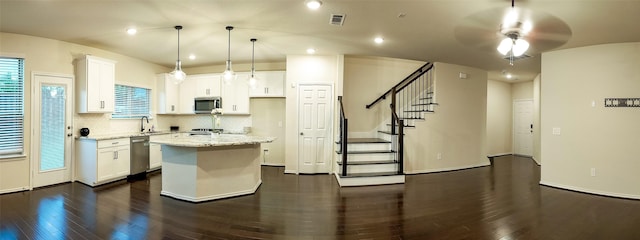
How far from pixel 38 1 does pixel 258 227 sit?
3.54 m

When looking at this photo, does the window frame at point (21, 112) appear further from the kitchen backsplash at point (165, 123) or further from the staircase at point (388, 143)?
the staircase at point (388, 143)

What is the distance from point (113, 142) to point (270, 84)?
3.12 metres

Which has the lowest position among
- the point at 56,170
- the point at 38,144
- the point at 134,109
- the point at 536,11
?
the point at 56,170

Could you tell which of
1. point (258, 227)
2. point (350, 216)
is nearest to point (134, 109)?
point (258, 227)

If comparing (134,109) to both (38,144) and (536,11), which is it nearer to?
(38,144)

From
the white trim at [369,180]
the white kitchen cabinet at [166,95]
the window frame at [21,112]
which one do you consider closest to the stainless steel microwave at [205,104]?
the white kitchen cabinet at [166,95]

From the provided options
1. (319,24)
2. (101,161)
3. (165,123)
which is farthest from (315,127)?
(165,123)

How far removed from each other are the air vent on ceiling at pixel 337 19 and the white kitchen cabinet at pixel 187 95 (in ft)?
14.1

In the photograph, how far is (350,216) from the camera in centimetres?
338

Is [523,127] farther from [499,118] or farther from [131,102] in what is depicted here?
[131,102]

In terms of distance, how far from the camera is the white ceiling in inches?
125

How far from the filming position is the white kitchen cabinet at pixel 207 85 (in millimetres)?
6469

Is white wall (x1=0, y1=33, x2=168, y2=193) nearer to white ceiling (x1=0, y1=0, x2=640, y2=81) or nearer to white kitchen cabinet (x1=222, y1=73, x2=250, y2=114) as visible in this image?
white ceiling (x1=0, y1=0, x2=640, y2=81)

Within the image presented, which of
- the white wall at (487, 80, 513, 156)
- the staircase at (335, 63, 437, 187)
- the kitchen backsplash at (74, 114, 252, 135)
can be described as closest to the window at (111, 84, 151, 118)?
the kitchen backsplash at (74, 114, 252, 135)
